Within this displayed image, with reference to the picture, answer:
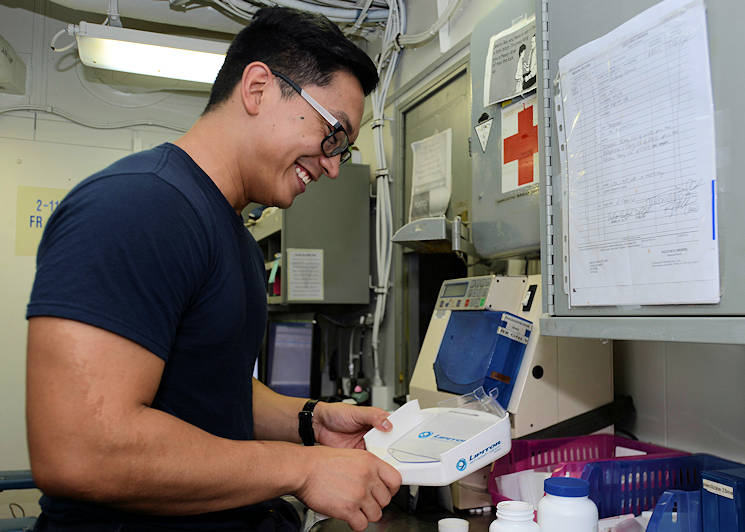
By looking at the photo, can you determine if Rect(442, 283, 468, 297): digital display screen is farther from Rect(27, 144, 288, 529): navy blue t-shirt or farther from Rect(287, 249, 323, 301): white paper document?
Rect(287, 249, 323, 301): white paper document

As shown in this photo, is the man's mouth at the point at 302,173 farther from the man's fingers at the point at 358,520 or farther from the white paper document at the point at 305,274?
the white paper document at the point at 305,274

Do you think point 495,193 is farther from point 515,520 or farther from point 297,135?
point 515,520

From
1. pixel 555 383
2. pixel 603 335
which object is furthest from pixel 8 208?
pixel 603 335

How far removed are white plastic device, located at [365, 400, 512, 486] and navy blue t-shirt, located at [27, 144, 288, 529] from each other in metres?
0.28

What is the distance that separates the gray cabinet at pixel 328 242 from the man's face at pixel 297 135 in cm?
153

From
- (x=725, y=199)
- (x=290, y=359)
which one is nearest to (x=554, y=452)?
(x=725, y=199)

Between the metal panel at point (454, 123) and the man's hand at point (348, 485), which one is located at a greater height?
the metal panel at point (454, 123)

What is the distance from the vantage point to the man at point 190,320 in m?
0.71

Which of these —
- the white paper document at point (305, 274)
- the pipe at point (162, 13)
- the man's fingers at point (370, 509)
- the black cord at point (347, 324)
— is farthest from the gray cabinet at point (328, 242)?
the man's fingers at point (370, 509)

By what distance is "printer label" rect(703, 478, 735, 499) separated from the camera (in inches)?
37.0

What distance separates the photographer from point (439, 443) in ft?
3.45

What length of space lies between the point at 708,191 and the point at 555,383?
0.69 meters

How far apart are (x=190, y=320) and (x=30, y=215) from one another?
A: 121 inches

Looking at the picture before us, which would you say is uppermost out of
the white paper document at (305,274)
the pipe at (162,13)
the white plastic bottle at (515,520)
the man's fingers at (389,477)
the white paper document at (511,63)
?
the pipe at (162,13)
